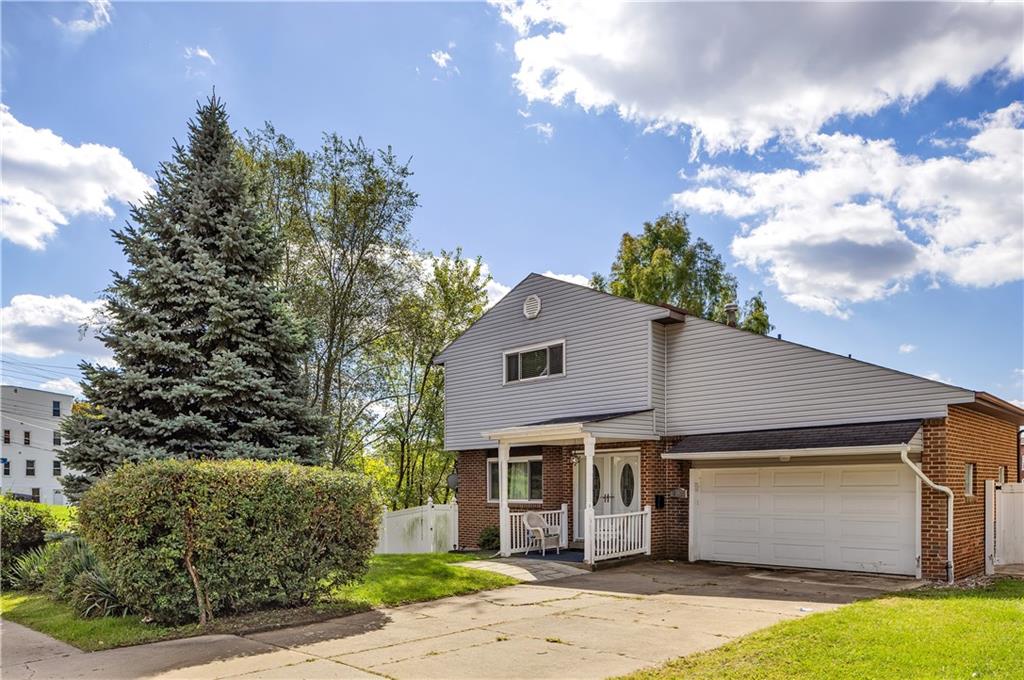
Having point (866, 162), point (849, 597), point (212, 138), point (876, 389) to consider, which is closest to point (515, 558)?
point (849, 597)

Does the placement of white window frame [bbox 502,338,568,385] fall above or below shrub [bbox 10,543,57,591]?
above

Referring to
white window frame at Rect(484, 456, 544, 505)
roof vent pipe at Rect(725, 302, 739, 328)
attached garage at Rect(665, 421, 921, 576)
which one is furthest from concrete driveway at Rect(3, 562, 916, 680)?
roof vent pipe at Rect(725, 302, 739, 328)

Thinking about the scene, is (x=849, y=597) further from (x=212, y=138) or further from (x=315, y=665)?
(x=212, y=138)

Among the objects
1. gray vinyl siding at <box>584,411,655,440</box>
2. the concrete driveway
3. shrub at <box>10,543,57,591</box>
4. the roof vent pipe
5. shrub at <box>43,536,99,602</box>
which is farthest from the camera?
the roof vent pipe

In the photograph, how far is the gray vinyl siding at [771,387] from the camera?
12203mm

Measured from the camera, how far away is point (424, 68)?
15.5m

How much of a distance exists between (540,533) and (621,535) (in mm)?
1885

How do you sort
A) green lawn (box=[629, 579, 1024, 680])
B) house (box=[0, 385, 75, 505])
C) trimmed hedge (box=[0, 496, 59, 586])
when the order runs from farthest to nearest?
house (box=[0, 385, 75, 505]) → trimmed hedge (box=[0, 496, 59, 586]) → green lawn (box=[629, 579, 1024, 680])

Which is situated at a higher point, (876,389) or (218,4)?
(218,4)

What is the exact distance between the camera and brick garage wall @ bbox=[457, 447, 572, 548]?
1722 centimetres

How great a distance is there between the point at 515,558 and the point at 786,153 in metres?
12.3

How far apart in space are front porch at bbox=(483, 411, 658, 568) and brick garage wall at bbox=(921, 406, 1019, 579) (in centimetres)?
519

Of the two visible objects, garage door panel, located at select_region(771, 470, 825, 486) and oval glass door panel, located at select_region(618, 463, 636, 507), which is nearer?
garage door panel, located at select_region(771, 470, 825, 486)

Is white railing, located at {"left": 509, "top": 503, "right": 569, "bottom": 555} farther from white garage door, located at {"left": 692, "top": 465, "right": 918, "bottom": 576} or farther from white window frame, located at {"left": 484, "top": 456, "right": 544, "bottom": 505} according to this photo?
white garage door, located at {"left": 692, "top": 465, "right": 918, "bottom": 576}
